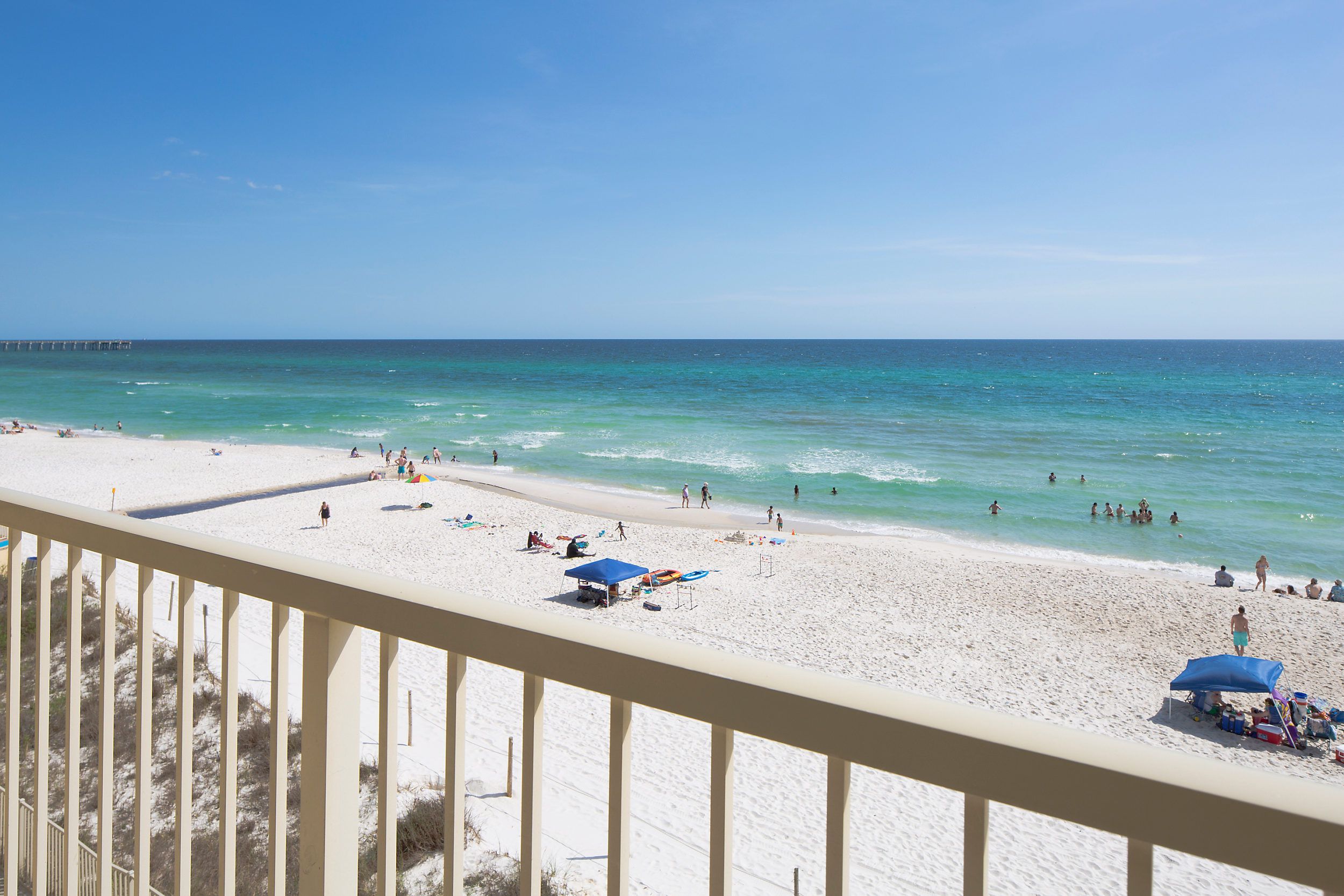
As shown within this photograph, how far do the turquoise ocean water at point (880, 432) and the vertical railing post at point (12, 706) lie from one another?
24.8m

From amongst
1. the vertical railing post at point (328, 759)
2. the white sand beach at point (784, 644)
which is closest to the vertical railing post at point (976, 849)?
the white sand beach at point (784, 644)

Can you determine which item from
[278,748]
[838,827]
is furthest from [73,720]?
[838,827]

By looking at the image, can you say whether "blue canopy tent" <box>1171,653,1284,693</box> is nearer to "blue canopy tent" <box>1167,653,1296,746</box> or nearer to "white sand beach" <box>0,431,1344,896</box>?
"blue canopy tent" <box>1167,653,1296,746</box>

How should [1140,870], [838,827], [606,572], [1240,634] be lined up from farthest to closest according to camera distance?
[606,572] < [1240,634] < [838,827] < [1140,870]

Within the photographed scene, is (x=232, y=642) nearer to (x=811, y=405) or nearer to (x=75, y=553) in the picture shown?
(x=75, y=553)

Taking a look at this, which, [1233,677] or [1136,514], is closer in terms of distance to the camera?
[1233,677]

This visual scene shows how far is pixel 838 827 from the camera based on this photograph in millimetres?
955

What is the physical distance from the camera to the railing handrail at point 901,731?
2.27 ft

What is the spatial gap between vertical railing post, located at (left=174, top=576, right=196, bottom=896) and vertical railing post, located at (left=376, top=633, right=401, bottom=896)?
48 centimetres

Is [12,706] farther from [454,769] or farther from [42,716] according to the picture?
[454,769]

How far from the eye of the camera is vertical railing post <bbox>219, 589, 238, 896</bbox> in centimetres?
152

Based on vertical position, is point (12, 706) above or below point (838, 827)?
below

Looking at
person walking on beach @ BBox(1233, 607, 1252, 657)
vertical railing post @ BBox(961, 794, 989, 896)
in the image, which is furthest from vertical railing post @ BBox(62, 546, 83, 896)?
person walking on beach @ BBox(1233, 607, 1252, 657)

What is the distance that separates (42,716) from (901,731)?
6.71 feet
